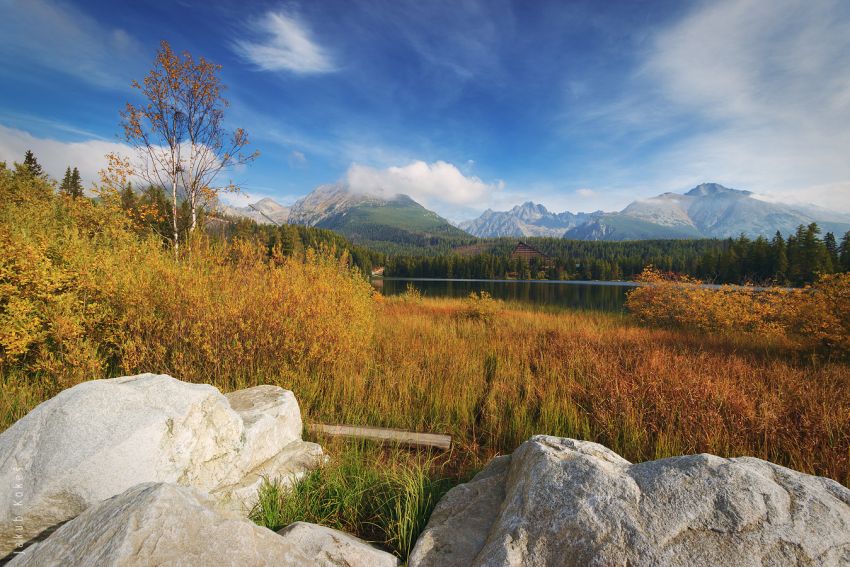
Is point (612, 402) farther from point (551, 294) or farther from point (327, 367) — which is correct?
point (551, 294)

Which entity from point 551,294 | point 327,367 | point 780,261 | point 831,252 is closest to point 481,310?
point 327,367

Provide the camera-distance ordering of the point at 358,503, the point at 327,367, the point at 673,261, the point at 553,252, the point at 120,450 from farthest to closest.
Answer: the point at 553,252
the point at 673,261
the point at 327,367
the point at 358,503
the point at 120,450

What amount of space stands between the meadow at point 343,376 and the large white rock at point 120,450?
465 mm

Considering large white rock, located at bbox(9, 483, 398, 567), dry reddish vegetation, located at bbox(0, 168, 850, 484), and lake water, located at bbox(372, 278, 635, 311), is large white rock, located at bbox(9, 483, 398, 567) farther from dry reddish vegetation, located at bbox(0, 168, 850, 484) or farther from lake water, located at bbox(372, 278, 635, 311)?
lake water, located at bbox(372, 278, 635, 311)

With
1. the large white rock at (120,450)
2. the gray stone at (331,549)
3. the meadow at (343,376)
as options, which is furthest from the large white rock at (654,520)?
the large white rock at (120,450)

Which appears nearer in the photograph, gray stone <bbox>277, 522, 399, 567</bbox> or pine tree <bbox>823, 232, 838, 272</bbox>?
gray stone <bbox>277, 522, 399, 567</bbox>

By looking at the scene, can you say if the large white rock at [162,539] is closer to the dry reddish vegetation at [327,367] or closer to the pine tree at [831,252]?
the dry reddish vegetation at [327,367]

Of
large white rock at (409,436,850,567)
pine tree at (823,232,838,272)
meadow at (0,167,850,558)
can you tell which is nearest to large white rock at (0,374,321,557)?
meadow at (0,167,850,558)

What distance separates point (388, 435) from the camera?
4.41m

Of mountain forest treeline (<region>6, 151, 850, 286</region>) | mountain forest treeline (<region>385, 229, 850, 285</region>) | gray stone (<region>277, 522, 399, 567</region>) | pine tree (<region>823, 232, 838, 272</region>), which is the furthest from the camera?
mountain forest treeline (<region>385, 229, 850, 285</region>)

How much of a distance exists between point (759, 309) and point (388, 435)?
16.4 metres

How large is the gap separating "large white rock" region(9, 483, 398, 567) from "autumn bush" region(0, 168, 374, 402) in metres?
3.33

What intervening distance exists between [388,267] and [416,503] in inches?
4632

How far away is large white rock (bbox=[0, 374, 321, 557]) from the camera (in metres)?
2.13
